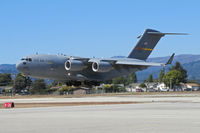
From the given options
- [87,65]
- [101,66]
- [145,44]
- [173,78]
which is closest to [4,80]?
[173,78]

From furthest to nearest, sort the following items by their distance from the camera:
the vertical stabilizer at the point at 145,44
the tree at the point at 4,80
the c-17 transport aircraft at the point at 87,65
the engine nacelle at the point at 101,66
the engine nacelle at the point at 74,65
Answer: the tree at the point at 4,80
the vertical stabilizer at the point at 145,44
the engine nacelle at the point at 101,66
the engine nacelle at the point at 74,65
the c-17 transport aircraft at the point at 87,65

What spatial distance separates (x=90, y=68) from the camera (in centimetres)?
5709

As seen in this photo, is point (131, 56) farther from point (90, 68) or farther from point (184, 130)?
point (184, 130)

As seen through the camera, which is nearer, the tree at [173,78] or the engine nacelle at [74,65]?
the engine nacelle at [74,65]

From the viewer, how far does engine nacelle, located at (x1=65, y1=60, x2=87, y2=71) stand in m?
53.9

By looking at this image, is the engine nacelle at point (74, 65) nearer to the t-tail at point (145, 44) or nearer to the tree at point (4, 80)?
the t-tail at point (145, 44)

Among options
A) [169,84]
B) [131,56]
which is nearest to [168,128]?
[131,56]

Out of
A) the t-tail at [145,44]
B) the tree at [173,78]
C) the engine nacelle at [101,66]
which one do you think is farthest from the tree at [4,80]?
the engine nacelle at [101,66]

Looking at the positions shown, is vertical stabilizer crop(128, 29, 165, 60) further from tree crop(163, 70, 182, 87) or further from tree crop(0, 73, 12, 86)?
tree crop(0, 73, 12, 86)

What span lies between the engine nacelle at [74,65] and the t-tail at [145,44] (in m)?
8.54

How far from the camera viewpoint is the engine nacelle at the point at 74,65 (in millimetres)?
53906

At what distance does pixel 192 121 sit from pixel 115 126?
3333mm

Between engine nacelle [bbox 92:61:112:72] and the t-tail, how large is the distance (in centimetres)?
561

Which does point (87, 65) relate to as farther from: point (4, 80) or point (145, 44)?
point (4, 80)
